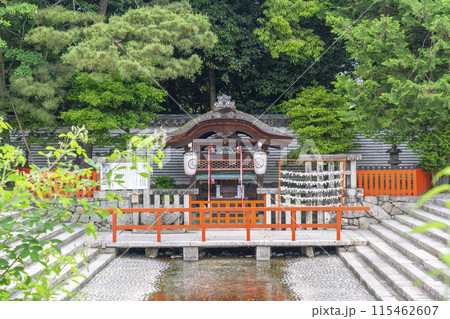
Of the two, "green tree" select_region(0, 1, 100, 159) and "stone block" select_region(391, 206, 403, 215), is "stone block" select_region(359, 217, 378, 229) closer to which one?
"stone block" select_region(391, 206, 403, 215)

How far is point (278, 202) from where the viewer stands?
34.7ft

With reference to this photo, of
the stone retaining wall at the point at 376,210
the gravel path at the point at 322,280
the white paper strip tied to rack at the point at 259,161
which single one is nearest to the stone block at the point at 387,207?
the stone retaining wall at the point at 376,210

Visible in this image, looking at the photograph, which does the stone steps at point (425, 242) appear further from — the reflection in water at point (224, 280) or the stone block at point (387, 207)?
the reflection in water at point (224, 280)

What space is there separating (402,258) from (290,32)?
27.3 ft

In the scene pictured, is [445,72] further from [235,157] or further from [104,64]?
[104,64]

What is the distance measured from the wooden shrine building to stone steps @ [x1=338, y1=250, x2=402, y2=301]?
3.36 meters

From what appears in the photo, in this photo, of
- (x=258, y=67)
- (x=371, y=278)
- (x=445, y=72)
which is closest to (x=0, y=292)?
(x=371, y=278)

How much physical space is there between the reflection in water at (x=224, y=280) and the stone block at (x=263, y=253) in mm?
137

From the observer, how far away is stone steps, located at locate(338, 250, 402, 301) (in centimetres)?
636

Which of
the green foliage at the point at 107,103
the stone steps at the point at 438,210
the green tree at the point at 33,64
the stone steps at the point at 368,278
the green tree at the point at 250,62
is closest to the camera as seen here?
the stone steps at the point at 368,278

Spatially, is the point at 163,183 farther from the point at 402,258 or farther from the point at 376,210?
the point at 402,258

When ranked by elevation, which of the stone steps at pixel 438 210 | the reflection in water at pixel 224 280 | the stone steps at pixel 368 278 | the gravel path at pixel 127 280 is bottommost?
the reflection in water at pixel 224 280

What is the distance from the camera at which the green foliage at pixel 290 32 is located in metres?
13.6
